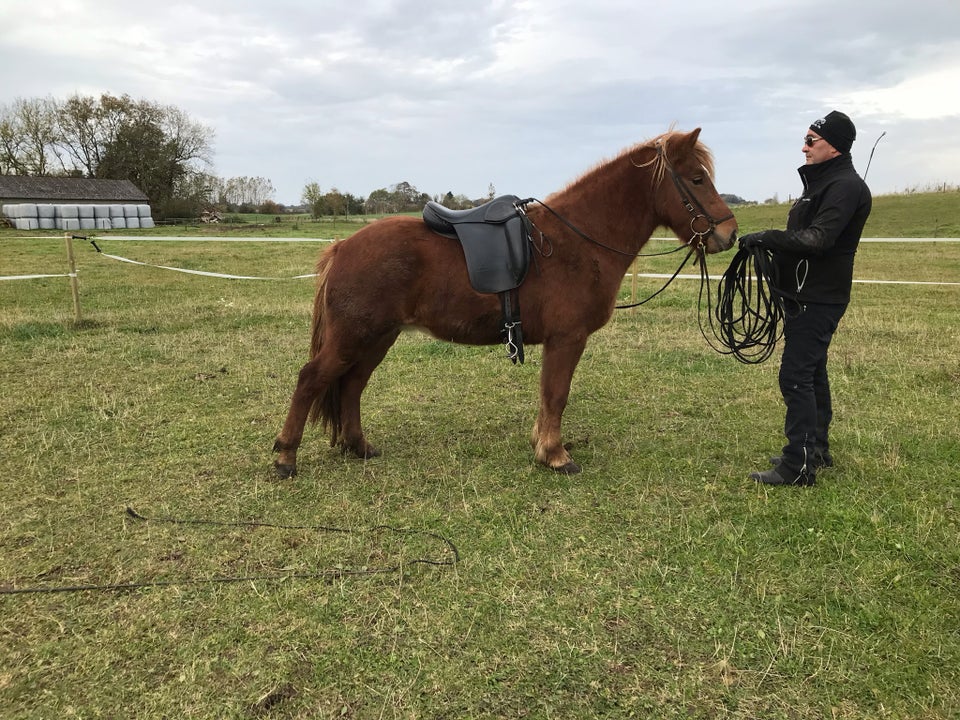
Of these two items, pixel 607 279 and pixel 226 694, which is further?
pixel 607 279

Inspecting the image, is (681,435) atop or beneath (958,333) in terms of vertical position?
beneath

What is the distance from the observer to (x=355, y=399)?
439 cm

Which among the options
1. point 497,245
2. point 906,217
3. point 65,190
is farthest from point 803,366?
point 65,190

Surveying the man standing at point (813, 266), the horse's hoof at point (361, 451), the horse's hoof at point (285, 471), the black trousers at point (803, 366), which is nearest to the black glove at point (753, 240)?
the man standing at point (813, 266)

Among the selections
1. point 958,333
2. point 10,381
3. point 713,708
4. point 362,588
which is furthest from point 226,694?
point 958,333

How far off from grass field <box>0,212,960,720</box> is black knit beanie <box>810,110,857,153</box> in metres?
2.19

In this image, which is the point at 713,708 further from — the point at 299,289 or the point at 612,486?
the point at 299,289


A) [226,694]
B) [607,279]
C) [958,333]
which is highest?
[607,279]

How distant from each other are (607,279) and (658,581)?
2047 millimetres

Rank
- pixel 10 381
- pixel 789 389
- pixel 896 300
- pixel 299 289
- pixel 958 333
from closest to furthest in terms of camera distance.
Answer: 1. pixel 789 389
2. pixel 10 381
3. pixel 958 333
4. pixel 896 300
5. pixel 299 289

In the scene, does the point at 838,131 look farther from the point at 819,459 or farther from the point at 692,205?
the point at 819,459

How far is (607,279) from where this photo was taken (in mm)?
4047

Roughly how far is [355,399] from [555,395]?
1.52 m

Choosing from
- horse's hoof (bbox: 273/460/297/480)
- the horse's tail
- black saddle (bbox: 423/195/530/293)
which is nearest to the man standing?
black saddle (bbox: 423/195/530/293)
